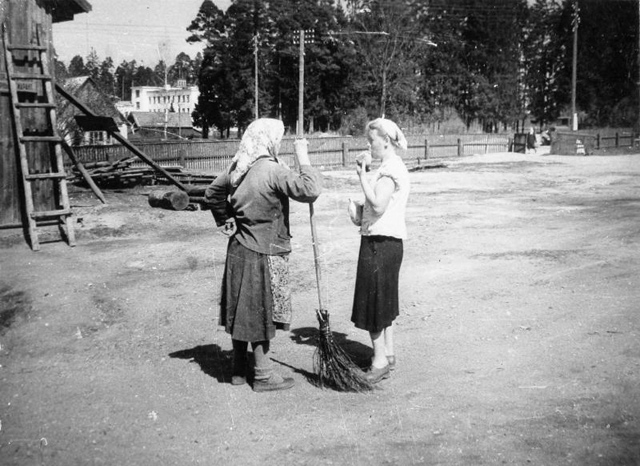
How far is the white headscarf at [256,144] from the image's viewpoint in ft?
13.9

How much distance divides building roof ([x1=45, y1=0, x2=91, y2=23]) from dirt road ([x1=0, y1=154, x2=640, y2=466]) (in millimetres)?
3991

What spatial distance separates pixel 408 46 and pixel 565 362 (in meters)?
50.0

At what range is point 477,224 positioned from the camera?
11.6 metres

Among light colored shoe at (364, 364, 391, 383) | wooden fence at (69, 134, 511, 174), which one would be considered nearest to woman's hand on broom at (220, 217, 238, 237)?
light colored shoe at (364, 364, 391, 383)

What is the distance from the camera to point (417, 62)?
5609 centimetres

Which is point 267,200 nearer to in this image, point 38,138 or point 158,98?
point 38,138

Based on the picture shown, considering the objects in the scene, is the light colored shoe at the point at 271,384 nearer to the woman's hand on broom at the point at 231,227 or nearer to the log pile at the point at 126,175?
the woman's hand on broom at the point at 231,227

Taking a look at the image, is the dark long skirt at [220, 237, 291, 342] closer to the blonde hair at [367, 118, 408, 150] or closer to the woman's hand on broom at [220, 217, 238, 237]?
the woman's hand on broom at [220, 217, 238, 237]

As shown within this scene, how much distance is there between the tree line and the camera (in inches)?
2046

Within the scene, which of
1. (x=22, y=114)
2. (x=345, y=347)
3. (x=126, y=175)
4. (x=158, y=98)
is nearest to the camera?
(x=345, y=347)

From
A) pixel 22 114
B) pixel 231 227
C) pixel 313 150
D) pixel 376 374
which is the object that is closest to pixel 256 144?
pixel 231 227

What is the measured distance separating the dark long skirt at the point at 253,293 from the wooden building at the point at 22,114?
23.4ft

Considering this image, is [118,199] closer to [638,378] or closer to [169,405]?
[169,405]

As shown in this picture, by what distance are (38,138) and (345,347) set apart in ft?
20.6
